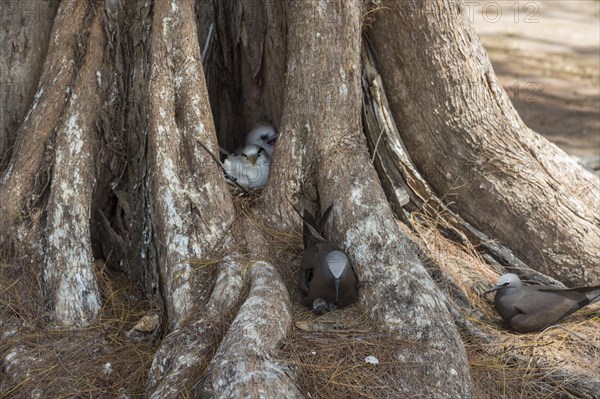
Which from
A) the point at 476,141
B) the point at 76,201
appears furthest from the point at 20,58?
the point at 476,141

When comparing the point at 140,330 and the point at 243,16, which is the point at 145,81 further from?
the point at 140,330

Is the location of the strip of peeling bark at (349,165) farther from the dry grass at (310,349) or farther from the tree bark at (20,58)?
the tree bark at (20,58)

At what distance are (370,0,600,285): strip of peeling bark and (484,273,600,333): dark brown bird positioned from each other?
42 centimetres

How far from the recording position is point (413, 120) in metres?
5.04

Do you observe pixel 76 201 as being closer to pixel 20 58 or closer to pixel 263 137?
pixel 20 58

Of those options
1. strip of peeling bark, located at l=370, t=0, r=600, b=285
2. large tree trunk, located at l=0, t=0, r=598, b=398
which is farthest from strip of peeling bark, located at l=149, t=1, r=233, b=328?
strip of peeling bark, located at l=370, t=0, r=600, b=285

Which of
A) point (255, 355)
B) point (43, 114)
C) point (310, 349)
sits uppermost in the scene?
point (43, 114)

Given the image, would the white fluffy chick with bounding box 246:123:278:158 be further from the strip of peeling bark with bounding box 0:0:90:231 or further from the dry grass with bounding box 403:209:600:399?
the strip of peeling bark with bounding box 0:0:90:231

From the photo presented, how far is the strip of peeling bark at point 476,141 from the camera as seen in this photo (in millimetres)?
4832

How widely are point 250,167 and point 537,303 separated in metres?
2.07

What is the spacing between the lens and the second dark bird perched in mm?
4070

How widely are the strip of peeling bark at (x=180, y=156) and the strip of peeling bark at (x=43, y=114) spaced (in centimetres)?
53

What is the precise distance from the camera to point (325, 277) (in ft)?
Result: 13.2

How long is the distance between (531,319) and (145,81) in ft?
8.77
